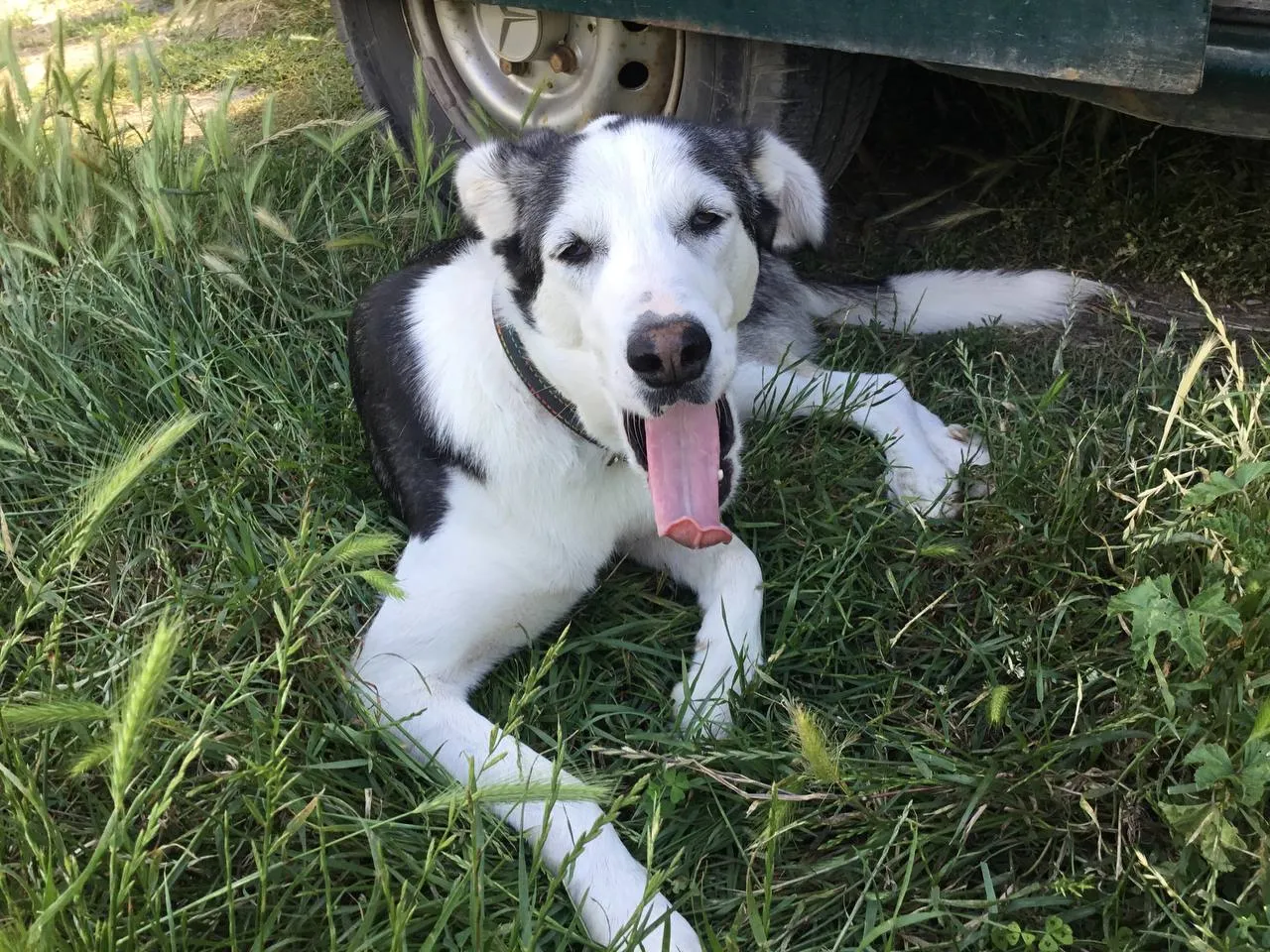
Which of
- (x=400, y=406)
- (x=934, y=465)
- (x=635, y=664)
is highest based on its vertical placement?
(x=400, y=406)

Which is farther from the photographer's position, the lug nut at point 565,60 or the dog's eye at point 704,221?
the lug nut at point 565,60

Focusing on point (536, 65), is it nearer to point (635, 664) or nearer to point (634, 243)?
point (634, 243)

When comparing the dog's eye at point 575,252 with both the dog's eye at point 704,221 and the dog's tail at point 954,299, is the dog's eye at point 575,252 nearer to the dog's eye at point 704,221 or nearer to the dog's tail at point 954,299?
the dog's eye at point 704,221

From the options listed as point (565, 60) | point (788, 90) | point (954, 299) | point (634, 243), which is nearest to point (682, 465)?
point (634, 243)

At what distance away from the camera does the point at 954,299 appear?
10.3 ft

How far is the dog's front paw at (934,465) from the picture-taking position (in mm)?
2443

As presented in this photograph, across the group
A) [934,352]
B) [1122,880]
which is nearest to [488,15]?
[934,352]

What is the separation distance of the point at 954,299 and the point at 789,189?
101 cm

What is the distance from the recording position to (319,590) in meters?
2.32

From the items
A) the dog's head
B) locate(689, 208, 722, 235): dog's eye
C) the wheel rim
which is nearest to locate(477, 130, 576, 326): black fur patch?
the dog's head

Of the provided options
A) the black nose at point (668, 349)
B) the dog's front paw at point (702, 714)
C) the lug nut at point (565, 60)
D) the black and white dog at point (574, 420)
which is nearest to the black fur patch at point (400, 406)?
the black and white dog at point (574, 420)

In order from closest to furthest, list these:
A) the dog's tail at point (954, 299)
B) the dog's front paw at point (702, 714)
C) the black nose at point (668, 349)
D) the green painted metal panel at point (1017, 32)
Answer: the black nose at point (668, 349) → the dog's front paw at point (702, 714) → the green painted metal panel at point (1017, 32) → the dog's tail at point (954, 299)

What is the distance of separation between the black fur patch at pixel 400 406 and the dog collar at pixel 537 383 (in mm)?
212

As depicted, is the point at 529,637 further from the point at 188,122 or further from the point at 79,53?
the point at 79,53
